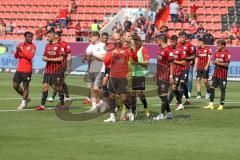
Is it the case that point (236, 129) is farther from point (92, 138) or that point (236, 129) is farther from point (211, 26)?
point (211, 26)

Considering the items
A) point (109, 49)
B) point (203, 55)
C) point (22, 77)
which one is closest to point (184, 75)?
point (203, 55)

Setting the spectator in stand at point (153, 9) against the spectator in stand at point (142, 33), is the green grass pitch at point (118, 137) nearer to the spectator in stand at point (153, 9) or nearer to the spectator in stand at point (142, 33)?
the spectator in stand at point (142, 33)

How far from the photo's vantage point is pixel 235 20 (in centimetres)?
4434

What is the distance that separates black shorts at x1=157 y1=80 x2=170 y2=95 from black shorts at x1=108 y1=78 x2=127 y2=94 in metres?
1.21

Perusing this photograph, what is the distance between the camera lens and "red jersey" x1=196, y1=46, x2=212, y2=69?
27103mm

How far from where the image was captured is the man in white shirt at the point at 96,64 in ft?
69.9

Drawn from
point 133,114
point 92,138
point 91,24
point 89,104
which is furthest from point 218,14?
point 92,138

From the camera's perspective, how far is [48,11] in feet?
169

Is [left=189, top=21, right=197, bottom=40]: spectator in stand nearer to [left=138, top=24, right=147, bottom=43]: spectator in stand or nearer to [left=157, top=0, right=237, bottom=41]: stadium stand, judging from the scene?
[left=157, top=0, right=237, bottom=41]: stadium stand

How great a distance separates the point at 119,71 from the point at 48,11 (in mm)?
34439

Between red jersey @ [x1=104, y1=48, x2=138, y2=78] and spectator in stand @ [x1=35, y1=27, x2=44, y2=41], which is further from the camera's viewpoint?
spectator in stand @ [x1=35, y1=27, x2=44, y2=41]

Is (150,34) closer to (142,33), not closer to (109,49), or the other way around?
(142,33)

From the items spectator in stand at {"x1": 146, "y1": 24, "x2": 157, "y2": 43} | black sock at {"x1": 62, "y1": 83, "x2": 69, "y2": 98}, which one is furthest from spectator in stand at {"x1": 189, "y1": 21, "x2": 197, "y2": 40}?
black sock at {"x1": 62, "y1": 83, "x2": 69, "y2": 98}

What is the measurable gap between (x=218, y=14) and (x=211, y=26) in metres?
1.13
